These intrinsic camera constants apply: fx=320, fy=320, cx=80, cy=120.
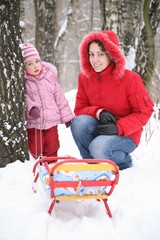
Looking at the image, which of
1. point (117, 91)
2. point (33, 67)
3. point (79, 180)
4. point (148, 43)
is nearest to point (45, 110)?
point (33, 67)

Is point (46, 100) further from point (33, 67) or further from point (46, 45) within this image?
point (46, 45)

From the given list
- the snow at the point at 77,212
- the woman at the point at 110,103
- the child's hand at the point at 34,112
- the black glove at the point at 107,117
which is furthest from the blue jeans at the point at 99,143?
the child's hand at the point at 34,112

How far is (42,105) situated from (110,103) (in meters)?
0.68

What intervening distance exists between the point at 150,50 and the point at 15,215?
417cm

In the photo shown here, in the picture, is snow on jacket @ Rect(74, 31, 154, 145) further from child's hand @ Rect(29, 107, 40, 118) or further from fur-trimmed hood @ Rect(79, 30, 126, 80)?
child's hand @ Rect(29, 107, 40, 118)

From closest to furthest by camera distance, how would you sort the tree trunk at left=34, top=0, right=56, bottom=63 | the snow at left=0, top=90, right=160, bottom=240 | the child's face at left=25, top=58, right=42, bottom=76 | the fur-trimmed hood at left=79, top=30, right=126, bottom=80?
the snow at left=0, top=90, right=160, bottom=240 < the fur-trimmed hood at left=79, top=30, right=126, bottom=80 < the child's face at left=25, top=58, right=42, bottom=76 < the tree trunk at left=34, top=0, right=56, bottom=63

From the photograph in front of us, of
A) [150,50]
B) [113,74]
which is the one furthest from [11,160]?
[150,50]

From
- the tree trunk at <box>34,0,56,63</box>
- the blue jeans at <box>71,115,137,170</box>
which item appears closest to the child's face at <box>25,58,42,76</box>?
Result: the blue jeans at <box>71,115,137,170</box>

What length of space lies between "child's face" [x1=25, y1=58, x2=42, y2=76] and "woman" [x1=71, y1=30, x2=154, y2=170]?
0.45 meters

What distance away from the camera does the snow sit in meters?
2.02

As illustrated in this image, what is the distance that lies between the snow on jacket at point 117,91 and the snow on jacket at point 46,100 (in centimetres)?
25

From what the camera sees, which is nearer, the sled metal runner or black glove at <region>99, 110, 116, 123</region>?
the sled metal runner

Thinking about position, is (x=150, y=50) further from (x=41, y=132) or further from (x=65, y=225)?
(x=65, y=225)

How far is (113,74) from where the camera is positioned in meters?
3.12
